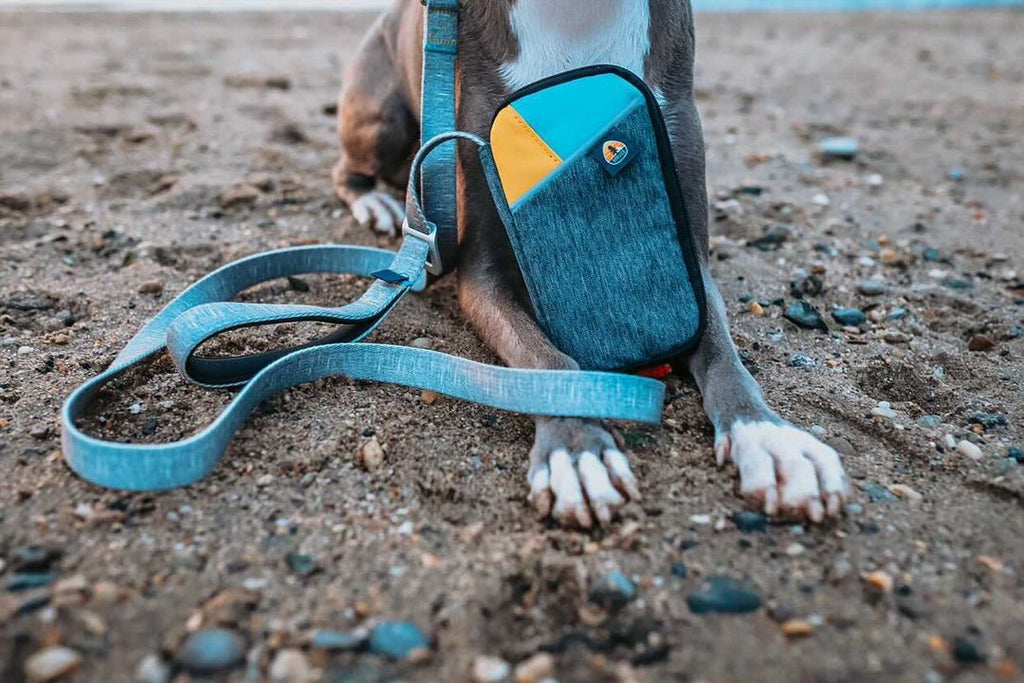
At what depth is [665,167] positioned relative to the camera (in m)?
2.20

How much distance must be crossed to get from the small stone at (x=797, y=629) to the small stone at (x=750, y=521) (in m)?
0.26

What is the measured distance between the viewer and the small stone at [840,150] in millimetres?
4387

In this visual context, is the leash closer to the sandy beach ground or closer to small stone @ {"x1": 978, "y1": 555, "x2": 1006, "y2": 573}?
the sandy beach ground

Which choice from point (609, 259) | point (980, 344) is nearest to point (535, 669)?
point (609, 259)

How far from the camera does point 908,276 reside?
314 cm

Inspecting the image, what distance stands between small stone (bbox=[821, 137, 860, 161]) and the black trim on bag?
2499 millimetres

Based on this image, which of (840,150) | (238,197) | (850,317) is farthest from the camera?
(840,150)

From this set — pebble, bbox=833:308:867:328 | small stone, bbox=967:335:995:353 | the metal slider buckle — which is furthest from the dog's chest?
small stone, bbox=967:335:995:353

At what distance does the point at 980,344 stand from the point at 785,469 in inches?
44.8

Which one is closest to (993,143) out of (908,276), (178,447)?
(908,276)

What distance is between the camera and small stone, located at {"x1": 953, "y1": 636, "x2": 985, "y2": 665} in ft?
4.90

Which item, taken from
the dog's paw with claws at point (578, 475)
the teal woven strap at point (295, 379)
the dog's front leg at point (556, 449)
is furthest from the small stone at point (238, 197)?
the dog's paw with claws at point (578, 475)

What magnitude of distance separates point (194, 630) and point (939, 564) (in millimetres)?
1356

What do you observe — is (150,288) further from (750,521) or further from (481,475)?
(750,521)
